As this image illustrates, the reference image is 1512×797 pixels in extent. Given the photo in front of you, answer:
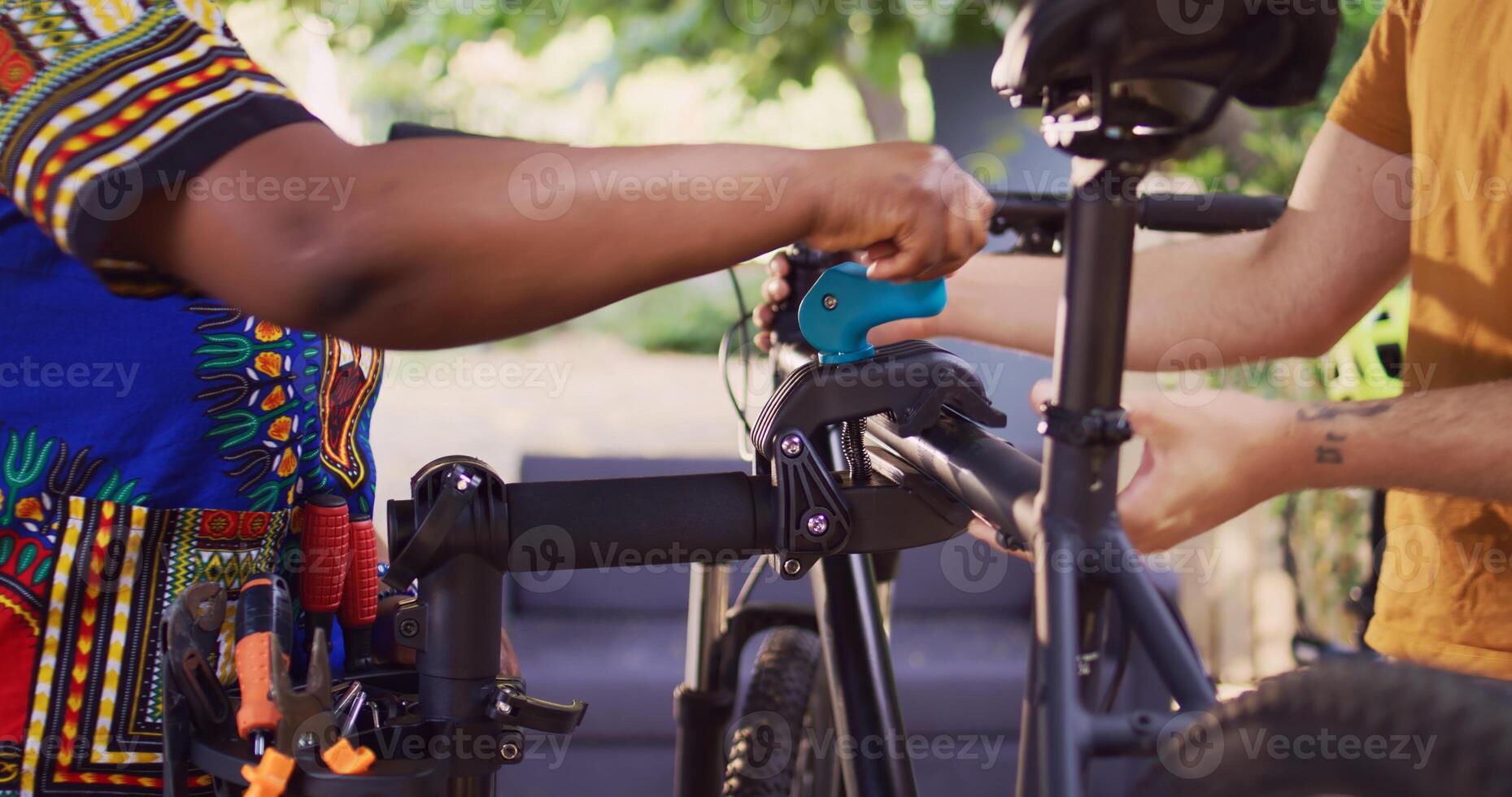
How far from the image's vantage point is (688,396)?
25.8 ft

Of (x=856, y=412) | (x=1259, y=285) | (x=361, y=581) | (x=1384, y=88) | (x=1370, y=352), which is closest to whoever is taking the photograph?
(x=856, y=412)

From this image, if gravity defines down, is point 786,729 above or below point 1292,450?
below

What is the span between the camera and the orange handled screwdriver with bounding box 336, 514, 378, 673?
38.6 inches

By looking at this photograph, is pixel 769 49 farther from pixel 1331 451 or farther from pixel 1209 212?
pixel 1331 451

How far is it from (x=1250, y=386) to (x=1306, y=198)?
2225 mm

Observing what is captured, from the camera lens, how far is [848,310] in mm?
842

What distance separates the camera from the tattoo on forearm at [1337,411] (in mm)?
880

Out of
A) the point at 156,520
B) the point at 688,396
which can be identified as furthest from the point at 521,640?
the point at 688,396

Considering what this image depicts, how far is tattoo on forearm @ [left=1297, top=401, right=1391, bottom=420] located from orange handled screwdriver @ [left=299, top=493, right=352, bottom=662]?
0.78 m

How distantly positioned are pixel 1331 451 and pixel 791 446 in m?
0.44

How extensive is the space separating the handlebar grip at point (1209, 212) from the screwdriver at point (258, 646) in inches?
40.2

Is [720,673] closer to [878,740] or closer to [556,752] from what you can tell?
[878,740]

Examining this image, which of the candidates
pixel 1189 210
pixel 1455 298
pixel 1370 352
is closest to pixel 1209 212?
pixel 1189 210

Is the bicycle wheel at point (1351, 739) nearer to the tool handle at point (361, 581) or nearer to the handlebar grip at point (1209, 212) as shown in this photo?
the tool handle at point (361, 581)
